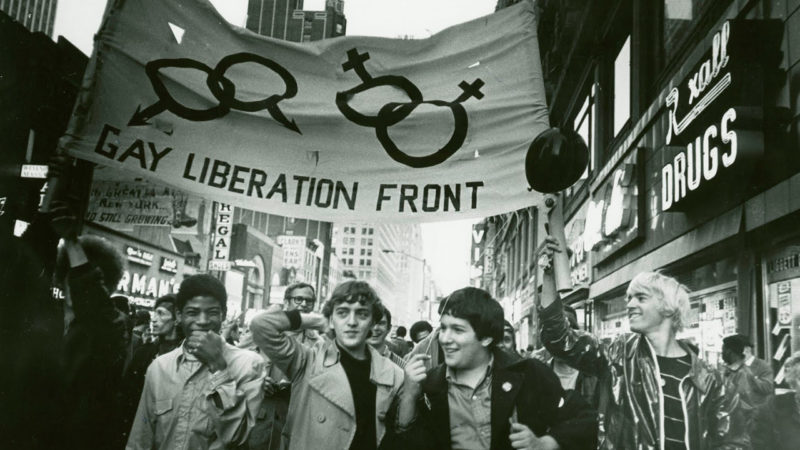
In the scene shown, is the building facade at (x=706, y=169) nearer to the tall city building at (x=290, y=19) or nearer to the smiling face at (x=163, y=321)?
the smiling face at (x=163, y=321)

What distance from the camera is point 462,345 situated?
3.32 meters

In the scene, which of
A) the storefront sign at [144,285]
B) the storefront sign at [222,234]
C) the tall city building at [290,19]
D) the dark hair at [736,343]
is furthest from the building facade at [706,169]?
the tall city building at [290,19]

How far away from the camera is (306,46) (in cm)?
401

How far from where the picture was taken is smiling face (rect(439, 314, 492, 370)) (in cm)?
331

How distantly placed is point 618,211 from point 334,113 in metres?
9.84

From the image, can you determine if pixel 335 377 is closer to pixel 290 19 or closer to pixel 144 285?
pixel 144 285

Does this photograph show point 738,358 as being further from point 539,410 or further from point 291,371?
point 291,371

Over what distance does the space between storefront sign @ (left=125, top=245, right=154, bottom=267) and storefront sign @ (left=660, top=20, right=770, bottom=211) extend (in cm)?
2351

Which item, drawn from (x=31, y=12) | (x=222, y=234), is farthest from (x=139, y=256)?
(x=31, y=12)

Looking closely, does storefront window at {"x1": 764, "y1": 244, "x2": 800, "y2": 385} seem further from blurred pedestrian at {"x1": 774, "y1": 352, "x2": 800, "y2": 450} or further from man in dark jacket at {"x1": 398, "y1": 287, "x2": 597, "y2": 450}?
man in dark jacket at {"x1": 398, "y1": 287, "x2": 597, "y2": 450}

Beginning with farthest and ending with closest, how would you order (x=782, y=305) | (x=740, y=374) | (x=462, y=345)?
(x=782, y=305) < (x=740, y=374) < (x=462, y=345)

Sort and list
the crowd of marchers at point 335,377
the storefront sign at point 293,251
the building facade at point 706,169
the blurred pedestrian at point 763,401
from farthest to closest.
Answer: the storefront sign at point 293,251 < the building facade at point 706,169 < the blurred pedestrian at point 763,401 < the crowd of marchers at point 335,377

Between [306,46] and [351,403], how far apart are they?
205 centimetres

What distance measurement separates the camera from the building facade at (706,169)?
698 cm
